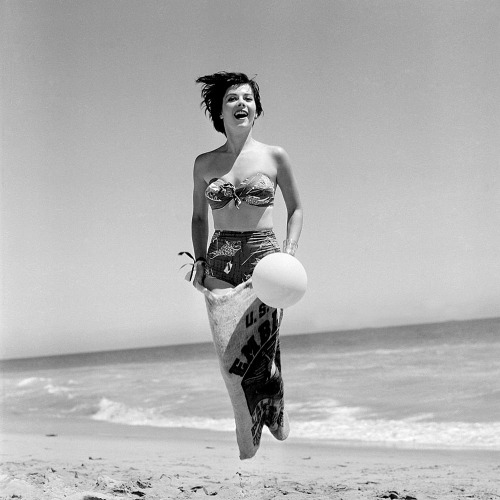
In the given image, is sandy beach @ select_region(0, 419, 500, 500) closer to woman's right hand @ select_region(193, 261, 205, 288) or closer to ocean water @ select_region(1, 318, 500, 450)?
ocean water @ select_region(1, 318, 500, 450)

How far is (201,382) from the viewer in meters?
17.4

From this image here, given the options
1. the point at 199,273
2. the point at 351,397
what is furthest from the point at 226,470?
the point at 351,397

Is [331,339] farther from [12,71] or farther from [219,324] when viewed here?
[219,324]

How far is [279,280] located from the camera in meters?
3.25

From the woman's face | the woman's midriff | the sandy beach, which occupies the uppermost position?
the woman's face

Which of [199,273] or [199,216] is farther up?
[199,216]

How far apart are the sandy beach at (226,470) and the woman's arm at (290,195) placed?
2.29m

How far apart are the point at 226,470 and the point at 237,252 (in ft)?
13.4

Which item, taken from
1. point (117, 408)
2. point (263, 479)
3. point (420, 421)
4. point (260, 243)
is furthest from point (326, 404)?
point (260, 243)

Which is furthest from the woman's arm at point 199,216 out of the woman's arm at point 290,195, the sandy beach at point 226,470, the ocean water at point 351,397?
the ocean water at point 351,397

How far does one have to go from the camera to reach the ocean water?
948cm

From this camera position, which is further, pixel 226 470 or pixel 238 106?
pixel 226 470

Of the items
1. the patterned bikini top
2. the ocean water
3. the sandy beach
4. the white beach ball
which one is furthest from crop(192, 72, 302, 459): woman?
the ocean water

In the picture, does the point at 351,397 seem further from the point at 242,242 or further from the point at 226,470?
the point at 242,242
